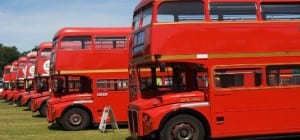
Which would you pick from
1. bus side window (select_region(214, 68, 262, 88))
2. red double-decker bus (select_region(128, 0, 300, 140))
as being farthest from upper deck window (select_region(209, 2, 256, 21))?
bus side window (select_region(214, 68, 262, 88))

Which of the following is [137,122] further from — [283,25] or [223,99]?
[283,25]

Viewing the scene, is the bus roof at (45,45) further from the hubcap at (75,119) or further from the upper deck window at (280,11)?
the upper deck window at (280,11)

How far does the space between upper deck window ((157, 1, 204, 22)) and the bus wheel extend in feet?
7.10

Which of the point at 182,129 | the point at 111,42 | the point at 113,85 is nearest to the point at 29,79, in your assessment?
the point at 111,42

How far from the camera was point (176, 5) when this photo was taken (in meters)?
13.4

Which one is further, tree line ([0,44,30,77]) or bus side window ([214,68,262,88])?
tree line ([0,44,30,77])

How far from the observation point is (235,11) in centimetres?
1366

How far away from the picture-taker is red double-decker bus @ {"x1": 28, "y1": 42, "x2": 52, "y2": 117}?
2738 centimetres

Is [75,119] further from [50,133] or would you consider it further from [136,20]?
[136,20]

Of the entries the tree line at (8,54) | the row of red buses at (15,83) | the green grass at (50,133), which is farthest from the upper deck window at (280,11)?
the tree line at (8,54)

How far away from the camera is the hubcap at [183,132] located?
510 inches

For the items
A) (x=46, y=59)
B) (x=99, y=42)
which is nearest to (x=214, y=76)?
(x=99, y=42)

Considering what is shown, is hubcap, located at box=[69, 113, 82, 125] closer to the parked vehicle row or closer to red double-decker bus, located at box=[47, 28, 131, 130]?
red double-decker bus, located at box=[47, 28, 131, 130]

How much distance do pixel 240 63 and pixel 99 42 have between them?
8088 millimetres
